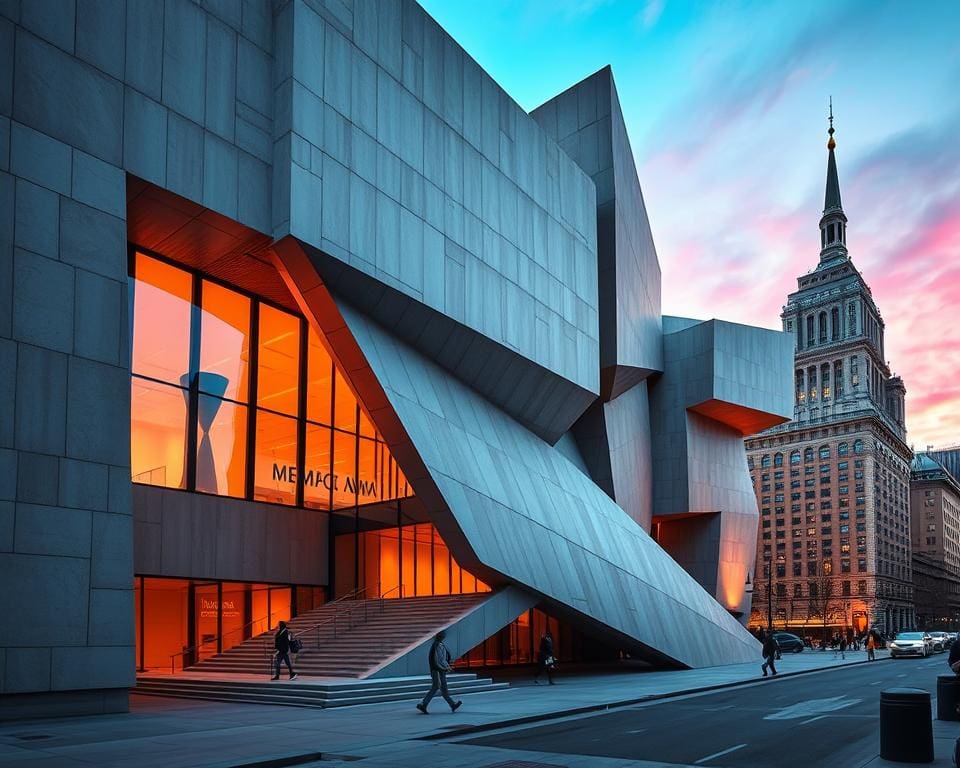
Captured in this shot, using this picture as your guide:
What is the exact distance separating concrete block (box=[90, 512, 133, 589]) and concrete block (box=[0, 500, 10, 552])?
168cm

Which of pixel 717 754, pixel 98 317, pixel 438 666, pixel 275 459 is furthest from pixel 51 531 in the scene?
pixel 275 459

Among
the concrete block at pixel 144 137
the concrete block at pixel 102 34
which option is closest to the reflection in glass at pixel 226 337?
the concrete block at pixel 144 137

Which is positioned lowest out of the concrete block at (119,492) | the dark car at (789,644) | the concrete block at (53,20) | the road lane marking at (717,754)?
the dark car at (789,644)

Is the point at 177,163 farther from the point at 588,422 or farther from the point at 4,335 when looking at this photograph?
the point at 588,422

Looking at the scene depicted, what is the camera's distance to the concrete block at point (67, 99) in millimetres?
18453

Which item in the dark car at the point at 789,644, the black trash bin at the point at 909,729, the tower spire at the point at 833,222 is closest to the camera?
the black trash bin at the point at 909,729

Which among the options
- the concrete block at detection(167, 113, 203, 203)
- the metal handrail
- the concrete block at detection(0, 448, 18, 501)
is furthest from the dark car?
the concrete block at detection(0, 448, 18, 501)

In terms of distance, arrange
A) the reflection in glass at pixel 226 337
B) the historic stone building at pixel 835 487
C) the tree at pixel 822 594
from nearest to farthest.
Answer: the reflection in glass at pixel 226 337
the tree at pixel 822 594
the historic stone building at pixel 835 487

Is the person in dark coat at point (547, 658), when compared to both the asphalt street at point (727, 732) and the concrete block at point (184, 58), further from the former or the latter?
the concrete block at point (184, 58)

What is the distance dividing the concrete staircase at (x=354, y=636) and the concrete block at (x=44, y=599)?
23.9 feet

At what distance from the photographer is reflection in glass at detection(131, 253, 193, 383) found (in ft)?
85.4

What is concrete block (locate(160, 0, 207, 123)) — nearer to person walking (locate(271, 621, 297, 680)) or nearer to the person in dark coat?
person walking (locate(271, 621, 297, 680))

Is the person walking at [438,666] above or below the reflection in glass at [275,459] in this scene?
below

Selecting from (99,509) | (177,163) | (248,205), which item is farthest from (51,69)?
(99,509)
